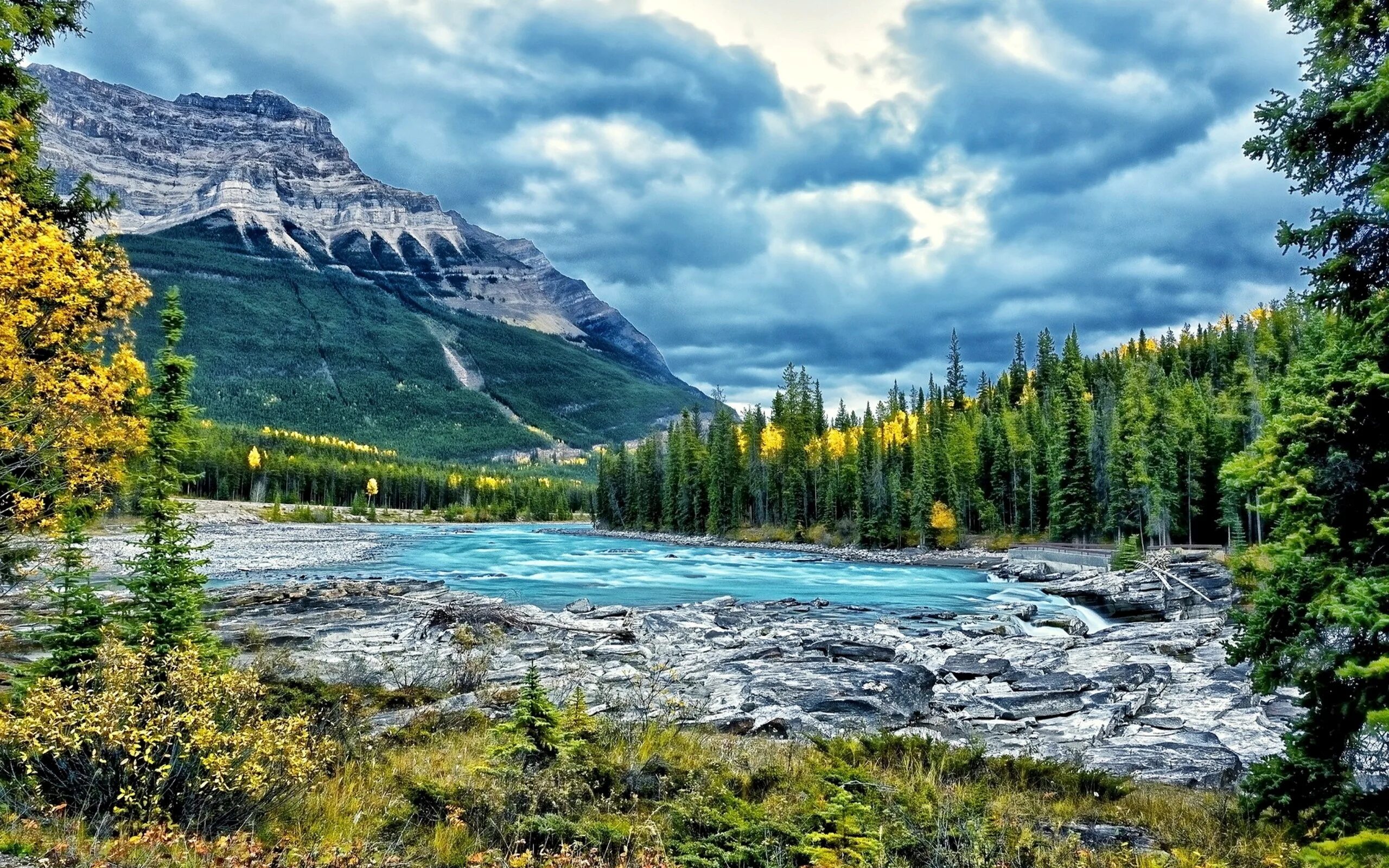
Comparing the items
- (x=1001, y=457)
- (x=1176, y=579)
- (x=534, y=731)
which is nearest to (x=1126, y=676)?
(x=534, y=731)

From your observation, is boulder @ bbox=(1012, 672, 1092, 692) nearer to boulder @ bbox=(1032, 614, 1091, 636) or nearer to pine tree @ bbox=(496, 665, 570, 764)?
boulder @ bbox=(1032, 614, 1091, 636)

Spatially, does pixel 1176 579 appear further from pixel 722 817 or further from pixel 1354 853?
pixel 722 817

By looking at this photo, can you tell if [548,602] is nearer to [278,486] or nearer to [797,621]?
[797,621]

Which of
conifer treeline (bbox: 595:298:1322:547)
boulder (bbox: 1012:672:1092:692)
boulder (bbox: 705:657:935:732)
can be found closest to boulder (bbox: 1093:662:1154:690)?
boulder (bbox: 1012:672:1092:692)

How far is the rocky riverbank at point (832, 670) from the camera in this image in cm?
1363

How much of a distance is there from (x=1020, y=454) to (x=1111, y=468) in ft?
54.6

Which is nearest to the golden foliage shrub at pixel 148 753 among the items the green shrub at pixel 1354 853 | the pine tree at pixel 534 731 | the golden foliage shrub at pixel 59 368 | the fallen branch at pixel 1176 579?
the pine tree at pixel 534 731

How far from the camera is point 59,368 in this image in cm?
909

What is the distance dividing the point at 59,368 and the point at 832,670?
16739 millimetres

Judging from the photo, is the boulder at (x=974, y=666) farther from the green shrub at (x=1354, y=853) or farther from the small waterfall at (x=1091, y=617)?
the green shrub at (x=1354, y=853)

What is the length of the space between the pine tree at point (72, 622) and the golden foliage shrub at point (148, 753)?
235 centimetres

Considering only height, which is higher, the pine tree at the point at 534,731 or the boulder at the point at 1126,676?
the pine tree at the point at 534,731

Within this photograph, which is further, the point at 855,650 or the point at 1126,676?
the point at 855,650

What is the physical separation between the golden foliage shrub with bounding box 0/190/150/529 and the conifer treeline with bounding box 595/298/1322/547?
187ft
